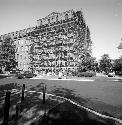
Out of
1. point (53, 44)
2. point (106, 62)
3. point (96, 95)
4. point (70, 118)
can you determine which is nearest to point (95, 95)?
point (96, 95)

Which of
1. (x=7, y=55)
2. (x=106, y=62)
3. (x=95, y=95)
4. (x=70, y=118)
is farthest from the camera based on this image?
(x=106, y=62)

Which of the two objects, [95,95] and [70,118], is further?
[95,95]

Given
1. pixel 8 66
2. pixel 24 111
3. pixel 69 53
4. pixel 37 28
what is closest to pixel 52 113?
pixel 24 111

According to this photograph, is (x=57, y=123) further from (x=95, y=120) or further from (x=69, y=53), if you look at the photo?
(x=69, y=53)

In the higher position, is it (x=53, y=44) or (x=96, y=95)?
(x=53, y=44)

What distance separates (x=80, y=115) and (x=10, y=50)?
47388 mm

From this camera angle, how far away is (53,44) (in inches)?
2082

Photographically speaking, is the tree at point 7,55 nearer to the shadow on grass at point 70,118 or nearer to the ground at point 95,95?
the ground at point 95,95

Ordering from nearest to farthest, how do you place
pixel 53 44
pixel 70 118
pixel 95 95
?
1. pixel 70 118
2. pixel 95 95
3. pixel 53 44

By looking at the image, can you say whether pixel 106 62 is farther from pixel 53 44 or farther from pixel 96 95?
pixel 96 95

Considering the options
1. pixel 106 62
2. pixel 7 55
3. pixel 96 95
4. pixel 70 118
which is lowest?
pixel 70 118

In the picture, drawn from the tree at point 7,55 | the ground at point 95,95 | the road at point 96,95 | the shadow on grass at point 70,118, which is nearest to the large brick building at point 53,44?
the tree at point 7,55

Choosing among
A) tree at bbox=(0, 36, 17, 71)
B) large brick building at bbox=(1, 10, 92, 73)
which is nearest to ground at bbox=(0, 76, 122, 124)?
large brick building at bbox=(1, 10, 92, 73)

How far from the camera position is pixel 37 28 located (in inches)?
2291
